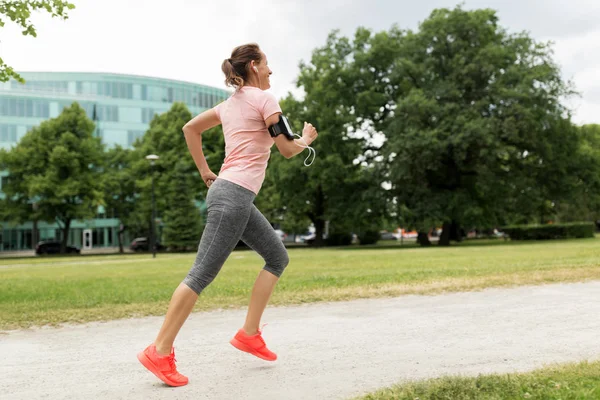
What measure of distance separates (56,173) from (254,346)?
152ft

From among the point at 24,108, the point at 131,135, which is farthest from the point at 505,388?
the point at 131,135

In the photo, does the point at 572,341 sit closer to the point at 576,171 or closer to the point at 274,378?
the point at 274,378

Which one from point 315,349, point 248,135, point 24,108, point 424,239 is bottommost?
point 424,239

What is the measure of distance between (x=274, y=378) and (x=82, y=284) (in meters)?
9.70

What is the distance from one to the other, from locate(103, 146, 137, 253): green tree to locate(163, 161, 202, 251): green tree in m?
7.19

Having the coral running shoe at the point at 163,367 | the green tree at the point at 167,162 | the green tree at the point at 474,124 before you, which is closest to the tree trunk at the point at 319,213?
the green tree at the point at 167,162

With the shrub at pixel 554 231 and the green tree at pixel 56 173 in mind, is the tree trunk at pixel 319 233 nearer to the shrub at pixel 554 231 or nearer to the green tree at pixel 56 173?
the shrub at pixel 554 231

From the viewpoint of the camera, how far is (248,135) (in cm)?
397

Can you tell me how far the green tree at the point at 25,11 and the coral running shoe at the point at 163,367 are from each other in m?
8.53

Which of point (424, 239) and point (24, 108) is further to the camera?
point (24, 108)

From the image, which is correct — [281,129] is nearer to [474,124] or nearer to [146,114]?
[474,124]

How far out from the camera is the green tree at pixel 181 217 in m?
45.4

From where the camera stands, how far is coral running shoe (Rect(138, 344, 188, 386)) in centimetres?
363

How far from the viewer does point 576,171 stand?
40.1 meters
